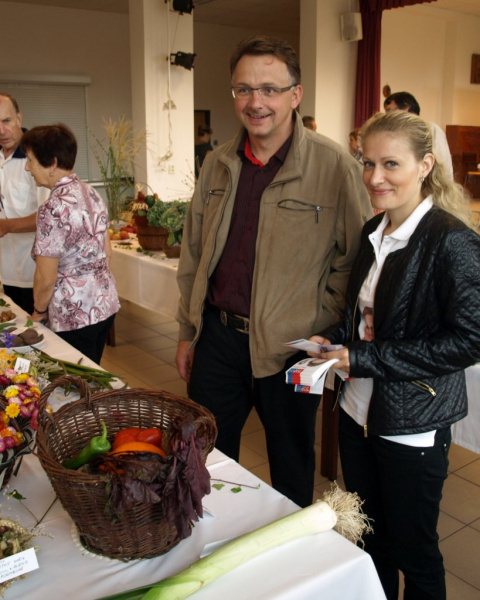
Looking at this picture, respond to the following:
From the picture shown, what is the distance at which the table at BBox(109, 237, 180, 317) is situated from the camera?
3.69 meters

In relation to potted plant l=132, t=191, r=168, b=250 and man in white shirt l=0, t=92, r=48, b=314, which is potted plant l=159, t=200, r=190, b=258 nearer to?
potted plant l=132, t=191, r=168, b=250

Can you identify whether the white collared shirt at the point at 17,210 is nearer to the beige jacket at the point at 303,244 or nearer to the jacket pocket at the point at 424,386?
the beige jacket at the point at 303,244

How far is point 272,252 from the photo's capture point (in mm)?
1799

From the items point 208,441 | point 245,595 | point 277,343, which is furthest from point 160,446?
point 277,343

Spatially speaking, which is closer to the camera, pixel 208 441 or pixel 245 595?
pixel 245 595

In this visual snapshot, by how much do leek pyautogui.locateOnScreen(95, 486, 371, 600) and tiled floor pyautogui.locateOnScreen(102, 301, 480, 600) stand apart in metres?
1.14

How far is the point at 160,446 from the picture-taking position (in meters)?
1.16

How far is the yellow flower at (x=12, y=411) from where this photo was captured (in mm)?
1223

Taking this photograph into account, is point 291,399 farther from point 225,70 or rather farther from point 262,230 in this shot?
point 225,70

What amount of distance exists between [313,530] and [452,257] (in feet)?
2.15

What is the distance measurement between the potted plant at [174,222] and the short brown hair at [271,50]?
6.17 feet

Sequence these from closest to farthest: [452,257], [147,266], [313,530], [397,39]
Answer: [313,530], [452,257], [147,266], [397,39]

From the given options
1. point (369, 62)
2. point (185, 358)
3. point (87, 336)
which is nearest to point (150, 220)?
point (87, 336)

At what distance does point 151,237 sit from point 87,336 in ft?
4.81
